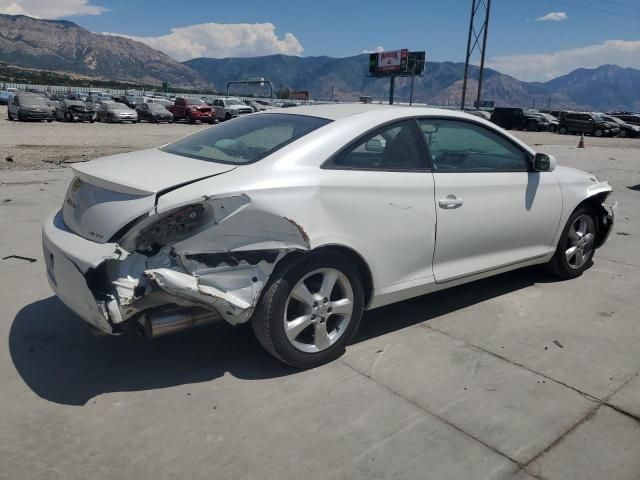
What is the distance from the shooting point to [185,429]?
8.97 ft

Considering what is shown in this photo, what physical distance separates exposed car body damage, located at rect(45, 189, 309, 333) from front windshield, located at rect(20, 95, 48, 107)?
3136 cm

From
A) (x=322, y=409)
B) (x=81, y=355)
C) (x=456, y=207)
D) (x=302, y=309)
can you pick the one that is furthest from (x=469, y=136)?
(x=81, y=355)

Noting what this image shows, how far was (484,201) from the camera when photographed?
4.07m

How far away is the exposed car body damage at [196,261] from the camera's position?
277cm

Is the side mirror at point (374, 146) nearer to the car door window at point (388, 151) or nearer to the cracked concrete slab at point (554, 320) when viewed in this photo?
the car door window at point (388, 151)

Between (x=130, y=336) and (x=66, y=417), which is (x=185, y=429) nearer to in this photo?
(x=66, y=417)

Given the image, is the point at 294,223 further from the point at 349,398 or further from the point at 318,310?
the point at 349,398

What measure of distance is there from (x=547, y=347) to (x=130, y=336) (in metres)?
2.88

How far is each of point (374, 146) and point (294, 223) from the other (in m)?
0.89

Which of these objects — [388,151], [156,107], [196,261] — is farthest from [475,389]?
[156,107]

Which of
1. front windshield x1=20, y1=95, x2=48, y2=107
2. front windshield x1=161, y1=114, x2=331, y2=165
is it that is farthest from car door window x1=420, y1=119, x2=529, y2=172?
front windshield x1=20, y1=95, x2=48, y2=107

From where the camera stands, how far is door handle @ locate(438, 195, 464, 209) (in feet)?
12.4

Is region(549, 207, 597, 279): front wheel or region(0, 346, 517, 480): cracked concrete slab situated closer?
region(0, 346, 517, 480): cracked concrete slab

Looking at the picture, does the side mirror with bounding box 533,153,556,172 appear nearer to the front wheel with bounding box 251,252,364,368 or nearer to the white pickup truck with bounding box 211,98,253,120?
the front wheel with bounding box 251,252,364,368
